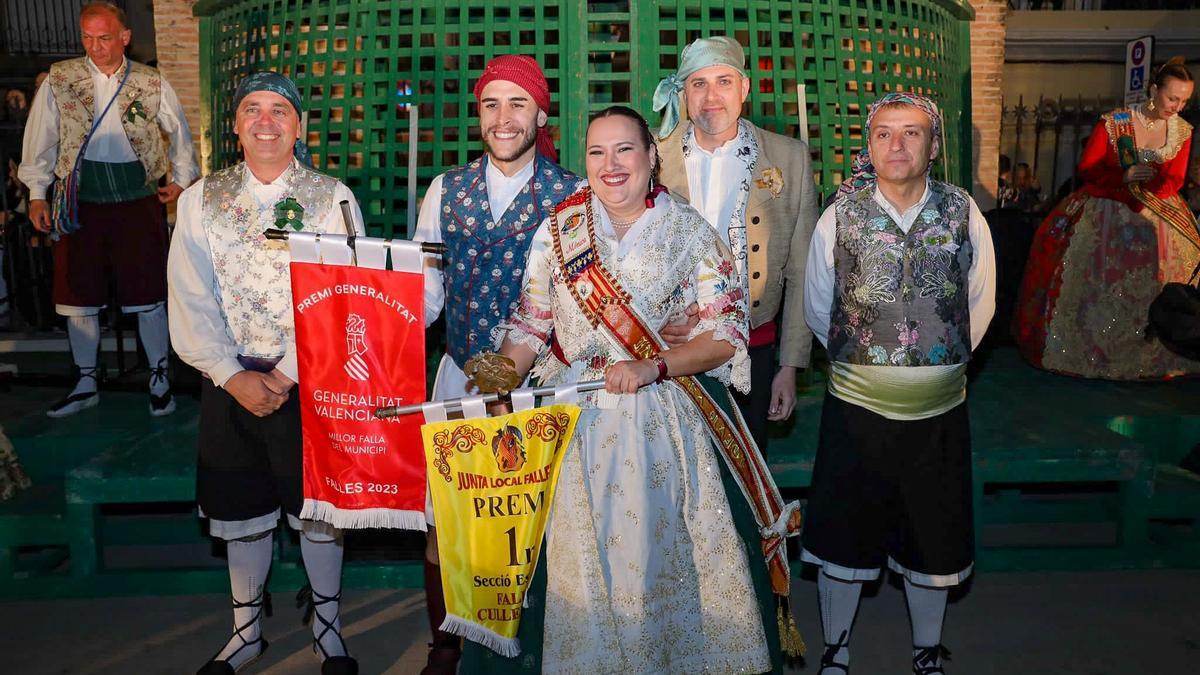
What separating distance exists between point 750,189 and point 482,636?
1.90m

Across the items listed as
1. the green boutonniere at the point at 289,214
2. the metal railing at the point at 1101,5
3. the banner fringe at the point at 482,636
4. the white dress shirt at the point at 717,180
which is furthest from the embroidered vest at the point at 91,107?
the metal railing at the point at 1101,5

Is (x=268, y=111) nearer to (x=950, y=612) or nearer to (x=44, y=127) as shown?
(x=44, y=127)

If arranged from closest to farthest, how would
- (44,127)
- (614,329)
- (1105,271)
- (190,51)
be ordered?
(614,329)
(44,127)
(1105,271)
(190,51)

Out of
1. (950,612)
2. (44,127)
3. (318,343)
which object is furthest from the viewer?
(44,127)

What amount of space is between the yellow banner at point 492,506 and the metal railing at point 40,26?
22466 millimetres

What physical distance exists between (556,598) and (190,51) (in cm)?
877

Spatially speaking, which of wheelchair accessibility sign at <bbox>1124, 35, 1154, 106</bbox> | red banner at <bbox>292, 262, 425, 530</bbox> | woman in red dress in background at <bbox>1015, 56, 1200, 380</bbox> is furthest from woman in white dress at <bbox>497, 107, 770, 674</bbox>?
wheelchair accessibility sign at <bbox>1124, 35, 1154, 106</bbox>

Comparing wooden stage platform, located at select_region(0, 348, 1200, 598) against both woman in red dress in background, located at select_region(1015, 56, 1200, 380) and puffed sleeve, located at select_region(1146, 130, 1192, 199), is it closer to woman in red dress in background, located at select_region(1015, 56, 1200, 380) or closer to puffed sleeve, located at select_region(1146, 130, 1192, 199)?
woman in red dress in background, located at select_region(1015, 56, 1200, 380)

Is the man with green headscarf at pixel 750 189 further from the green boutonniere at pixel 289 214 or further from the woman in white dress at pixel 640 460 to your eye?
the green boutonniere at pixel 289 214

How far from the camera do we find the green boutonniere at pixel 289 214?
384cm

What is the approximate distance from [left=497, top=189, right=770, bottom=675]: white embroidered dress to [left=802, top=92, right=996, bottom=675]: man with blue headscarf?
586 mm

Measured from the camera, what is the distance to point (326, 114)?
16.4ft

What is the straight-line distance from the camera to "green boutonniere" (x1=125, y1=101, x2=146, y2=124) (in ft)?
19.5

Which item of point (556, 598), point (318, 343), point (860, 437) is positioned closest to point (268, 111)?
point (318, 343)
